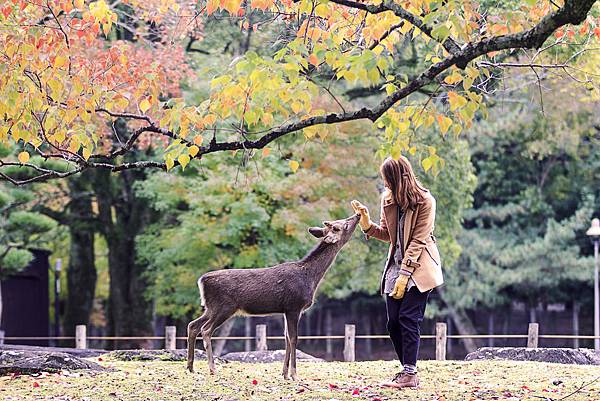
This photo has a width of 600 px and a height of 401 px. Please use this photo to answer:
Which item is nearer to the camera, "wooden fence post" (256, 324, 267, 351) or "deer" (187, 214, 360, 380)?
"deer" (187, 214, 360, 380)

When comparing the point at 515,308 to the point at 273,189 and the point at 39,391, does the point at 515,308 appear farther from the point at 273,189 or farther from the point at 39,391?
the point at 39,391

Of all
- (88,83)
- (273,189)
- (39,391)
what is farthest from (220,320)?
(273,189)

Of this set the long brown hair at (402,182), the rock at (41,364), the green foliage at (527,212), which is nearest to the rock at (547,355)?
the long brown hair at (402,182)

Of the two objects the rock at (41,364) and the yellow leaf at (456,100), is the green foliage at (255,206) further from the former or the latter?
the yellow leaf at (456,100)

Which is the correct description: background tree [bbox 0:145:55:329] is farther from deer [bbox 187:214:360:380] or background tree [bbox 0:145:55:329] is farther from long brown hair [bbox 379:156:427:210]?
long brown hair [bbox 379:156:427:210]

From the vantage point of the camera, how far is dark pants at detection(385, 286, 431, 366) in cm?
788

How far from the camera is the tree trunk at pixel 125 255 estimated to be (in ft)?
83.5

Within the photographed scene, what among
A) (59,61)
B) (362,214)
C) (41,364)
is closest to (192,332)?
(41,364)

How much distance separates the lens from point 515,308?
126ft

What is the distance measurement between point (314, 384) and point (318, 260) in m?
1.10

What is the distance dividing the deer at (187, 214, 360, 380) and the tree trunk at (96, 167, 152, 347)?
55.2ft

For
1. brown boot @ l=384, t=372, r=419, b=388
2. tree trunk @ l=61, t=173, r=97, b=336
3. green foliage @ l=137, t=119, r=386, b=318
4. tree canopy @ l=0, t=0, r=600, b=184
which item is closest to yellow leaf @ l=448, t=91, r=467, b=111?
tree canopy @ l=0, t=0, r=600, b=184

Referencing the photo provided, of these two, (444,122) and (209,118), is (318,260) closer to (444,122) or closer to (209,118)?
(209,118)

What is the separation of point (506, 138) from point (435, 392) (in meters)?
26.9
